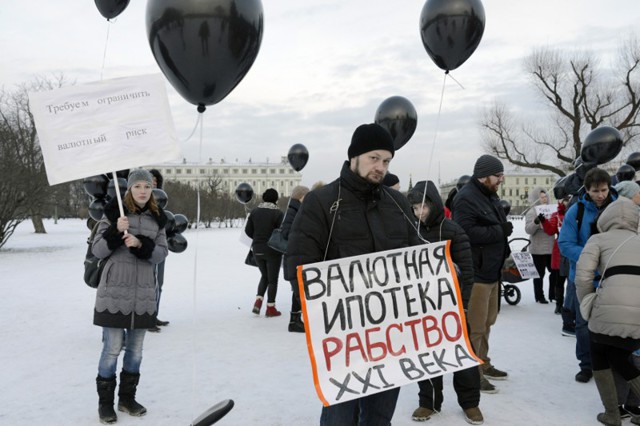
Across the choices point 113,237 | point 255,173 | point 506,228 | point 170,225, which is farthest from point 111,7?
point 255,173

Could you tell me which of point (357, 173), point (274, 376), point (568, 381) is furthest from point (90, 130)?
point (568, 381)

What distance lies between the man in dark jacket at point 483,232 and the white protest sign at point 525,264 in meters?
3.72

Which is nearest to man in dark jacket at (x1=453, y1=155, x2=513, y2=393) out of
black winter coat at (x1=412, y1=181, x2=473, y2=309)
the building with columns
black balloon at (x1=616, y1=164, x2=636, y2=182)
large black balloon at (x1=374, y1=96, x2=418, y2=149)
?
black winter coat at (x1=412, y1=181, x2=473, y2=309)

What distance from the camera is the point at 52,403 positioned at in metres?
3.88

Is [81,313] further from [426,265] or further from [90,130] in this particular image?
[426,265]

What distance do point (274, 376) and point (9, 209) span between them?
17362mm

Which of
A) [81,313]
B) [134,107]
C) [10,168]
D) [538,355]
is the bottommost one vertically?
[81,313]

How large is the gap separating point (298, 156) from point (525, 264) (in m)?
4.65

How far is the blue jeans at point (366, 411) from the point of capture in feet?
7.77

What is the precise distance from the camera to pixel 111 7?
15.1 feet

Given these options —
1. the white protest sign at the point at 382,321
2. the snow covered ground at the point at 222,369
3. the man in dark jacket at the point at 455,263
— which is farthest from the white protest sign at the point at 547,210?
the white protest sign at the point at 382,321

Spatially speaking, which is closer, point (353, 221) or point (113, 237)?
point (353, 221)

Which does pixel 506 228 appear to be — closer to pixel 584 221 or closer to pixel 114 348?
pixel 584 221

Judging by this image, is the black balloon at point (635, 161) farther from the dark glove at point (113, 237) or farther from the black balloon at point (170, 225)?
the dark glove at point (113, 237)
